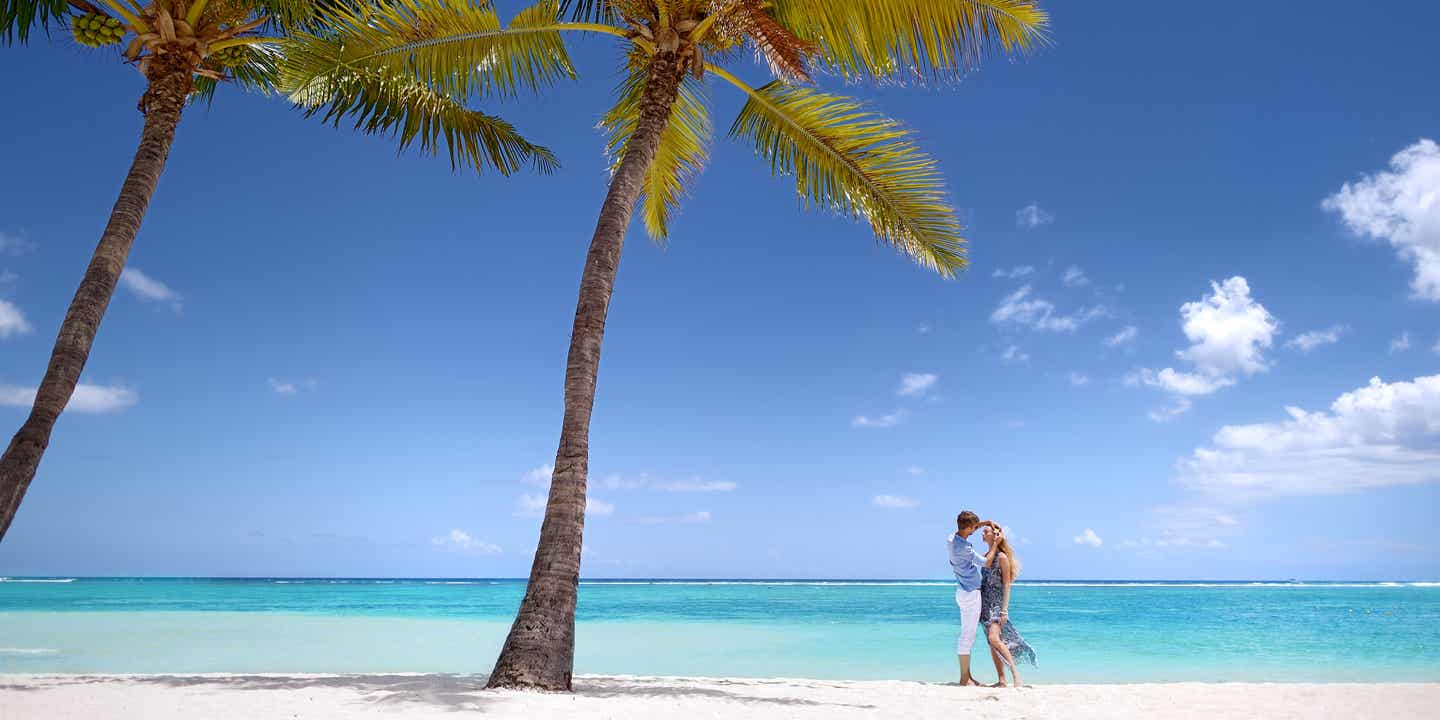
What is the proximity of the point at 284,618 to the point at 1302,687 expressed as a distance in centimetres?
2511

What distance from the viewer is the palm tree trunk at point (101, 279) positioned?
6379 millimetres

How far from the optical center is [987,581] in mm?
8398

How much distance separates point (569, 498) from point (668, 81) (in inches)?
169

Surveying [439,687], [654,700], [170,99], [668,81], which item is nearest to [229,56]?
[170,99]

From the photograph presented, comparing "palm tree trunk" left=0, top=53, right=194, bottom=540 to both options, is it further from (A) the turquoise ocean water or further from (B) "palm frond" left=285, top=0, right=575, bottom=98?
(A) the turquoise ocean water

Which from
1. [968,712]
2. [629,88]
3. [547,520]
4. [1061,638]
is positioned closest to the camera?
[968,712]

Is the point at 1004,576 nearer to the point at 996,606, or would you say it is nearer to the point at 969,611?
the point at 996,606

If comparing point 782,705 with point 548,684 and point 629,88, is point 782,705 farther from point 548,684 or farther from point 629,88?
point 629,88

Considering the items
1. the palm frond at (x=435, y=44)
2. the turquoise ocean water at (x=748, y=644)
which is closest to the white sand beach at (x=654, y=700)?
the turquoise ocean water at (x=748, y=644)

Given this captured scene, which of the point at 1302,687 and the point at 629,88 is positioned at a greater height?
the point at 629,88

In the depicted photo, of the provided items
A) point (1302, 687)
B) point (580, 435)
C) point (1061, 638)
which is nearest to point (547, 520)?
point (580, 435)

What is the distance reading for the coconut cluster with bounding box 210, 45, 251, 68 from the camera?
909 cm

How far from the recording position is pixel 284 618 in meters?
25.1

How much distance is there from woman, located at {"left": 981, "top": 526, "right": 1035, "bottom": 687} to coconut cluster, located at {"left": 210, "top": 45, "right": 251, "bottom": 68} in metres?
9.11
